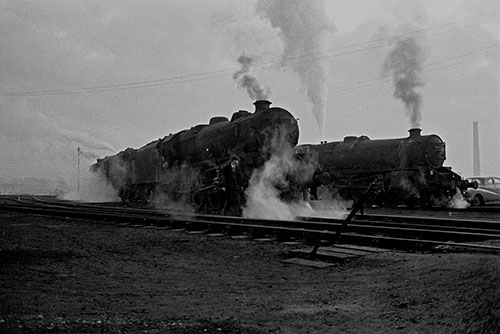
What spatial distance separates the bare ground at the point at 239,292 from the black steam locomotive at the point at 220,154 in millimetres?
7437

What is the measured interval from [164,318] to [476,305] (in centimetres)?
268

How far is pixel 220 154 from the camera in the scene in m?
17.9

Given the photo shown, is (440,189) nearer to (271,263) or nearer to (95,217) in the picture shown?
(95,217)

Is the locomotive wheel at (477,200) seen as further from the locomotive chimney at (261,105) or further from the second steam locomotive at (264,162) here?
the locomotive chimney at (261,105)

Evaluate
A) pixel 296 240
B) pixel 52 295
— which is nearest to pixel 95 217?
pixel 296 240

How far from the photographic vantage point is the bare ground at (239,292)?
4293 mm

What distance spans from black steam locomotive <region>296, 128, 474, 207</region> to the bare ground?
520 inches

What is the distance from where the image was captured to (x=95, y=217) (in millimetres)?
16719

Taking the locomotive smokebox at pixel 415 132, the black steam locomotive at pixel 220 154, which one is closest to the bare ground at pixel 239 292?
the black steam locomotive at pixel 220 154

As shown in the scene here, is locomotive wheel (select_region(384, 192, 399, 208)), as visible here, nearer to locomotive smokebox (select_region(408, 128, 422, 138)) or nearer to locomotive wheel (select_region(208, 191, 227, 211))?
locomotive smokebox (select_region(408, 128, 422, 138))

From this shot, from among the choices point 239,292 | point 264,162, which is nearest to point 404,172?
point 264,162

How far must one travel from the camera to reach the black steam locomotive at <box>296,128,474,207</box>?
2127 centimetres

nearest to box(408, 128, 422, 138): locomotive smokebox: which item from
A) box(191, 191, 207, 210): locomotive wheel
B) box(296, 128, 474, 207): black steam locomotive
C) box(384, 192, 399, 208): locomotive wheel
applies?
box(296, 128, 474, 207): black steam locomotive

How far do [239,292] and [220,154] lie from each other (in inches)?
486
